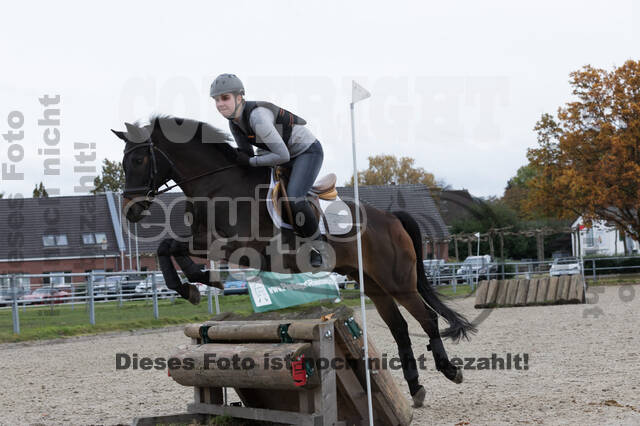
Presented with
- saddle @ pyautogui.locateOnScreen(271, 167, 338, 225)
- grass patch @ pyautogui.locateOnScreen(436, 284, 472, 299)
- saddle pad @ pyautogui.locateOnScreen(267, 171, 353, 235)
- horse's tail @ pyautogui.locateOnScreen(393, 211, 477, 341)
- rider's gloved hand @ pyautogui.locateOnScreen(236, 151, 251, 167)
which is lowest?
grass patch @ pyautogui.locateOnScreen(436, 284, 472, 299)

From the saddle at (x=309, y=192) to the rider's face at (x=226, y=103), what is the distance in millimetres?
575

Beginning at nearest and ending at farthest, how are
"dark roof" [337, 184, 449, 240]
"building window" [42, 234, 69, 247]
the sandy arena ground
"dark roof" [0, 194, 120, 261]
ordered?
the sandy arena ground, "dark roof" [337, 184, 449, 240], "dark roof" [0, 194, 120, 261], "building window" [42, 234, 69, 247]

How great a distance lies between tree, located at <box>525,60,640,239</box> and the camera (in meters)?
25.7

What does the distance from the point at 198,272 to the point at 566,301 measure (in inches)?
561

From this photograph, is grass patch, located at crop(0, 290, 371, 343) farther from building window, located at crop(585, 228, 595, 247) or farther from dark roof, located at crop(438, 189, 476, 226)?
building window, located at crop(585, 228, 595, 247)

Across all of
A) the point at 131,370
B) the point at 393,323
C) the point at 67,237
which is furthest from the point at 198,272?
the point at 67,237

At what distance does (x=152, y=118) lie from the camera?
15.9ft

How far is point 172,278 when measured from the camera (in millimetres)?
4445

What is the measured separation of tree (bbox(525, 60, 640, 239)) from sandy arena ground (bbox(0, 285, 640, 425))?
618 inches

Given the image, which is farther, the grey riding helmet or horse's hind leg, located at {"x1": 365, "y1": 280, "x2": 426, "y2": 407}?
horse's hind leg, located at {"x1": 365, "y1": 280, "x2": 426, "y2": 407}

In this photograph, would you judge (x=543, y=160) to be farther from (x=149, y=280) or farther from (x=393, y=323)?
(x=393, y=323)

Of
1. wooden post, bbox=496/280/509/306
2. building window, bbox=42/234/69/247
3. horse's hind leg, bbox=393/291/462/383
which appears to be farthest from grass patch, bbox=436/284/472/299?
building window, bbox=42/234/69/247

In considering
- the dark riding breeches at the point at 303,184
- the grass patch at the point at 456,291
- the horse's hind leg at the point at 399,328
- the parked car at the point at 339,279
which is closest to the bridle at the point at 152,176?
the dark riding breeches at the point at 303,184

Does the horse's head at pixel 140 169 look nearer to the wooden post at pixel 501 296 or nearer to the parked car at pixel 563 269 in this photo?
the wooden post at pixel 501 296
